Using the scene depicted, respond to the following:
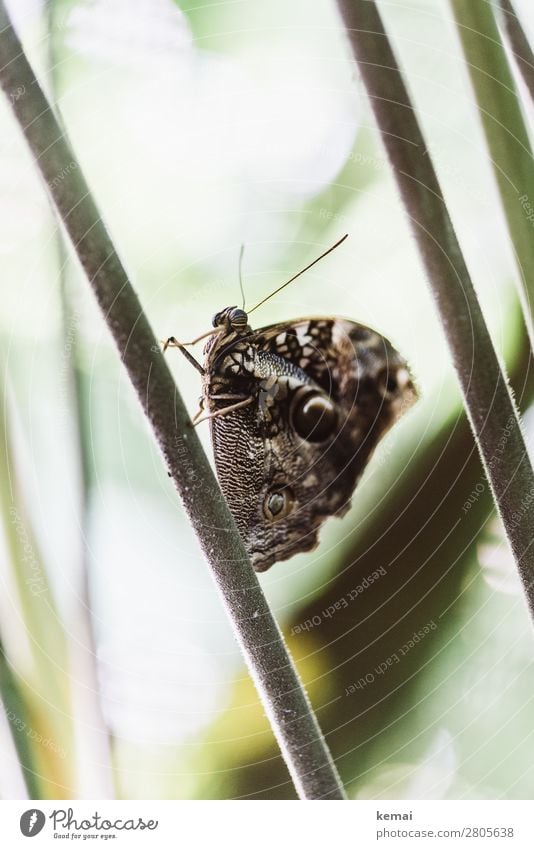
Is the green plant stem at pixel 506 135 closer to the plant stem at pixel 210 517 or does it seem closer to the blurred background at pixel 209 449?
the blurred background at pixel 209 449

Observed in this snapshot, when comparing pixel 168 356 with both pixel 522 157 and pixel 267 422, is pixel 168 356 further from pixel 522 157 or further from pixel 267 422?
pixel 522 157

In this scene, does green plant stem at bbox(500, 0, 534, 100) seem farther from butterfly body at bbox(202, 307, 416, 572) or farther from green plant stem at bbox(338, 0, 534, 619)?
butterfly body at bbox(202, 307, 416, 572)

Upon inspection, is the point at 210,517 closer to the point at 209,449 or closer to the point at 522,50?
the point at 209,449

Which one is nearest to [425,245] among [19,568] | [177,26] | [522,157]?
[522,157]

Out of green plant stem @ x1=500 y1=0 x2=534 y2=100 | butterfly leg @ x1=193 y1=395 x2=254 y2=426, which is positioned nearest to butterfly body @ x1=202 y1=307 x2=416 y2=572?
butterfly leg @ x1=193 y1=395 x2=254 y2=426
